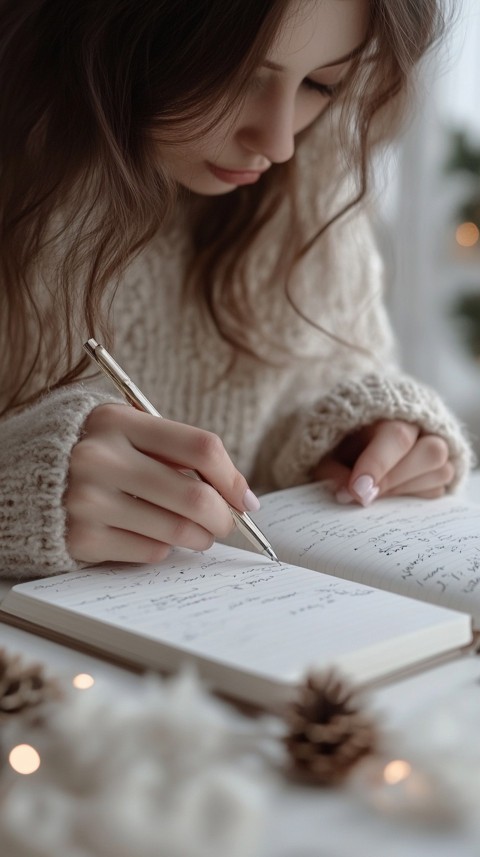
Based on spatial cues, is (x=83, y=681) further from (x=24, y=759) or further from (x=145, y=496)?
(x=145, y=496)

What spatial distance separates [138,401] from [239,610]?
8.8 inches

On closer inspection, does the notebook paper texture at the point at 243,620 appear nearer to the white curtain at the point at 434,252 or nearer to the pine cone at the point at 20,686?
the pine cone at the point at 20,686

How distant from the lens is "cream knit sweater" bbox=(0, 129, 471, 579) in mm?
916

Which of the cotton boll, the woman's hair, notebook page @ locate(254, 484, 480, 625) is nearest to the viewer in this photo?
the cotton boll

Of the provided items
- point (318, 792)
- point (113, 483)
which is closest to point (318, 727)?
point (318, 792)

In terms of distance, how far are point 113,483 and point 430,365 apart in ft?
5.86

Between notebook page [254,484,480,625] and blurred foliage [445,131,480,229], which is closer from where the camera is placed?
notebook page [254,484,480,625]

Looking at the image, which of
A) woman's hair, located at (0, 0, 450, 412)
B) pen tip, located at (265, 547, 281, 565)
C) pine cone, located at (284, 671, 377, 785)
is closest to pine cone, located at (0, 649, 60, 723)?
pine cone, located at (284, 671, 377, 785)

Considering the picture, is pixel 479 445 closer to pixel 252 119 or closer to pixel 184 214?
pixel 184 214

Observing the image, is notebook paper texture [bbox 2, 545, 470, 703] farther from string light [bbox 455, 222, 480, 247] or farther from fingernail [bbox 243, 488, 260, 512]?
string light [bbox 455, 222, 480, 247]

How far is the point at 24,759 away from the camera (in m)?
0.39

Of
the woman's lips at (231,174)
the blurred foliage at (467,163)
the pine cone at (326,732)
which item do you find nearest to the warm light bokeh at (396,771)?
the pine cone at (326,732)

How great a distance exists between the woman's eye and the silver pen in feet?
1.15

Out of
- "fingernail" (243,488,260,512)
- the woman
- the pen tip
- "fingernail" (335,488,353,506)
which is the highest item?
the woman
